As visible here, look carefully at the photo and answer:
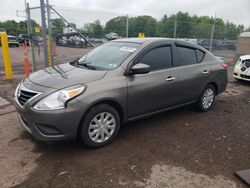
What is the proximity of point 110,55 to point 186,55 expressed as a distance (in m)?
1.55

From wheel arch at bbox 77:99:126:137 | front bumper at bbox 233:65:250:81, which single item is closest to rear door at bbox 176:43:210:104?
wheel arch at bbox 77:99:126:137

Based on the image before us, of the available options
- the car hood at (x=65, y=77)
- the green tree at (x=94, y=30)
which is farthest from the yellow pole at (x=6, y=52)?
the green tree at (x=94, y=30)

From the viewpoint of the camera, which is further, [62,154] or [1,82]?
[1,82]

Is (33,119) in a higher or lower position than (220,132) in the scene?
higher

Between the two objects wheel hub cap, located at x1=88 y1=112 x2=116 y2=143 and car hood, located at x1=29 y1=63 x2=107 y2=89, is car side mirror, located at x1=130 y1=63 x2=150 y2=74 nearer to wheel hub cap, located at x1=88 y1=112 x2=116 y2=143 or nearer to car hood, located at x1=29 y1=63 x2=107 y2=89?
car hood, located at x1=29 y1=63 x2=107 y2=89

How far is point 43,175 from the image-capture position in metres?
2.80

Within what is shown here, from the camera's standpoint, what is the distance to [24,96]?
10.7ft

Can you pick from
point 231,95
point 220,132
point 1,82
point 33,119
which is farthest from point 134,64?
point 1,82

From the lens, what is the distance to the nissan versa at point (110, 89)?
3.03m

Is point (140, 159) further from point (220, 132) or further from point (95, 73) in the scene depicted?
point (220, 132)

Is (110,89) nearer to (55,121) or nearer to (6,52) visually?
(55,121)

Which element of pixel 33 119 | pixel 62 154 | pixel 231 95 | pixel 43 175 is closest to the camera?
pixel 43 175

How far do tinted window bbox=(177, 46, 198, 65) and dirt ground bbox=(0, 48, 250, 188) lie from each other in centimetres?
115

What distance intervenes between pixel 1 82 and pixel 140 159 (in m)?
5.89
